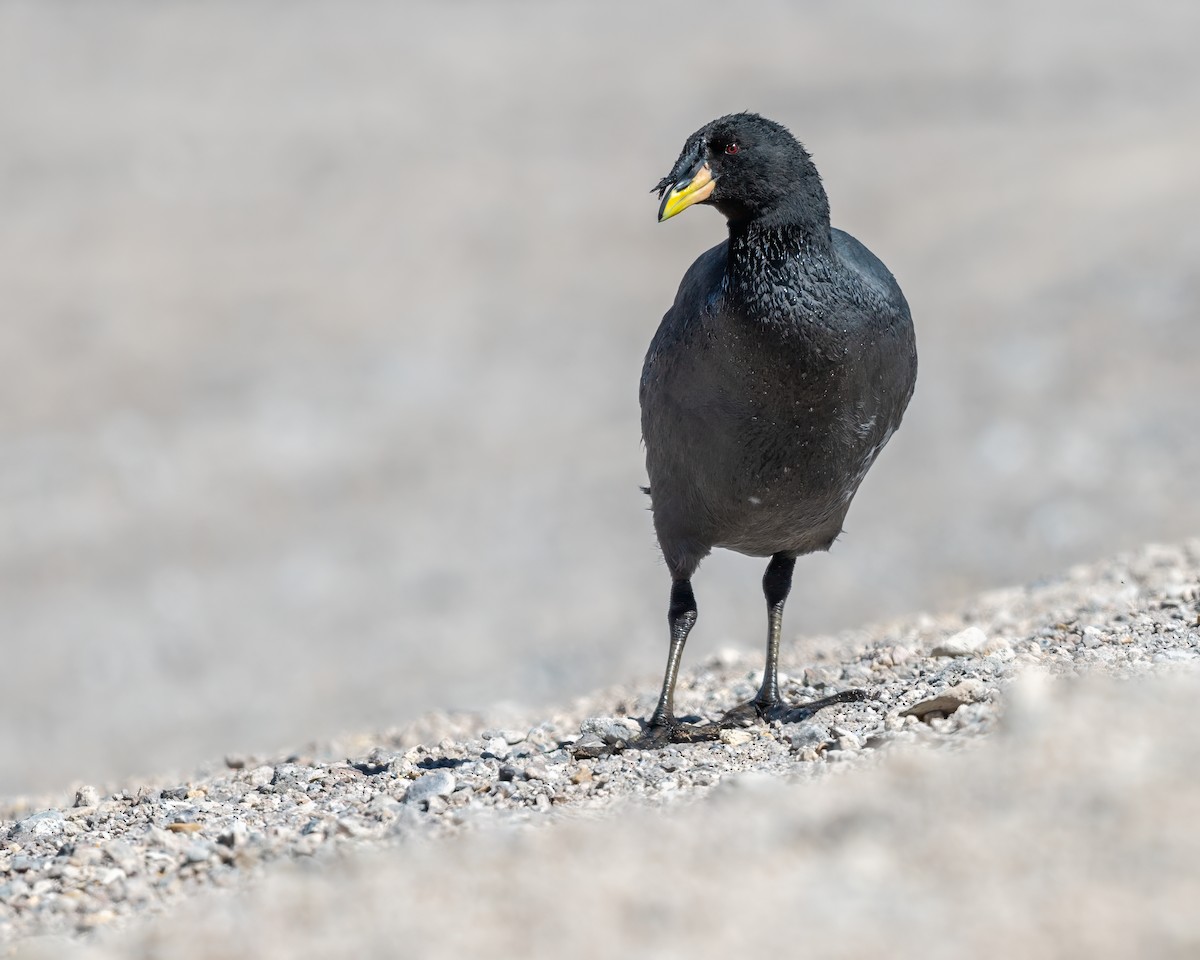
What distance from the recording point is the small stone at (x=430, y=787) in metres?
6.99

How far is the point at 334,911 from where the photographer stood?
4.81 meters

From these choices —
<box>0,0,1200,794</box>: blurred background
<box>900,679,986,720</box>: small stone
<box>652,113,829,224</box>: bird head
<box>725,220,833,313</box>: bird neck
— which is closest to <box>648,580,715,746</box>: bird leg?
<box>900,679,986,720</box>: small stone

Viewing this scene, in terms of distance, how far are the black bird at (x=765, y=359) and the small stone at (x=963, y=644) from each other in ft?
3.99

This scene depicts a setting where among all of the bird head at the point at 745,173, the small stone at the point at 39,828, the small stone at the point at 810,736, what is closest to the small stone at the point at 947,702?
the small stone at the point at 810,736

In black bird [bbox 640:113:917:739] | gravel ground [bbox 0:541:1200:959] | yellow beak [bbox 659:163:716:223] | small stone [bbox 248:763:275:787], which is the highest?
yellow beak [bbox 659:163:716:223]

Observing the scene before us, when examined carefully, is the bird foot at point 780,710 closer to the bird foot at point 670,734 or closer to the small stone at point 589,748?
the bird foot at point 670,734

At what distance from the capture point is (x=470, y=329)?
99.7 ft

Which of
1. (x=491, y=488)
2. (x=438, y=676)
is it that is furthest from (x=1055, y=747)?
(x=491, y=488)

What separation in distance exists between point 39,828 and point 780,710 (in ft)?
13.0

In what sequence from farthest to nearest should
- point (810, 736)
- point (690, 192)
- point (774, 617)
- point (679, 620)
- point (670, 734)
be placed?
1. point (774, 617)
2. point (679, 620)
3. point (670, 734)
4. point (690, 192)
5. point (810, 736)

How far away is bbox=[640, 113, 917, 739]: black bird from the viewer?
25.4 ft

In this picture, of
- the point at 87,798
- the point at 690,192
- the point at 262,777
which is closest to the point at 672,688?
the point at 262,777

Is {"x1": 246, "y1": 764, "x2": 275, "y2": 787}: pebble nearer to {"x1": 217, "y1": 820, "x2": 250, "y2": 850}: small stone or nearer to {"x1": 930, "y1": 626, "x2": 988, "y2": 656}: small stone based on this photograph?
{"x1": 217, "y1": 820, "x2": 250, "y2": 850}: small stone

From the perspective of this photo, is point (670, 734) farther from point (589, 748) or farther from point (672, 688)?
point (589, 748)
